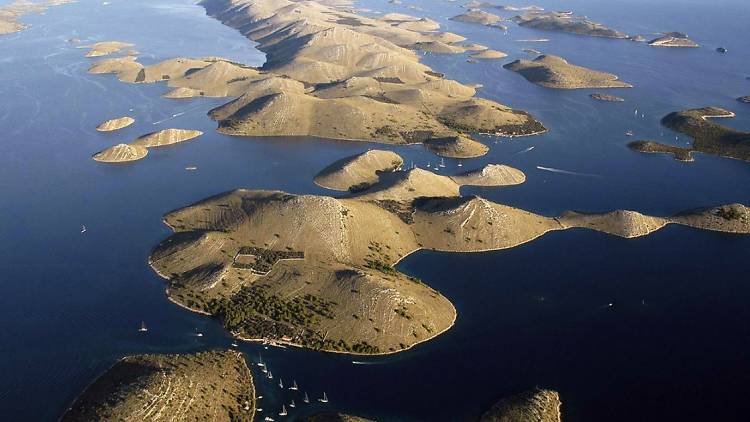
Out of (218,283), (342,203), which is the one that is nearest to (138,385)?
(218,283)

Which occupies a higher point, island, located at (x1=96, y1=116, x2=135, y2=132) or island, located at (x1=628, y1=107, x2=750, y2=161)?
island, located at (x1=628, y1=107, x2=750, y2=161)

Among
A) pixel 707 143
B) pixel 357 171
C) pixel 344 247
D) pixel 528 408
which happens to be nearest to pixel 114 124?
pixel 357 171

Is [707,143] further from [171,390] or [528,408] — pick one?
[171,390]

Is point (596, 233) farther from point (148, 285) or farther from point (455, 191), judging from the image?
point (148, 285)

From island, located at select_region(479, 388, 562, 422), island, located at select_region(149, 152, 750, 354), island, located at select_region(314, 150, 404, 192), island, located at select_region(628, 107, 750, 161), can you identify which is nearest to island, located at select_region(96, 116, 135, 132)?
island, located at select_region(314, 150, 404, 192)

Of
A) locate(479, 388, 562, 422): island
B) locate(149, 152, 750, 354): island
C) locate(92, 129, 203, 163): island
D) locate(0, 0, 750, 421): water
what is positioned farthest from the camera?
locate(92, 129, 203, 163): island

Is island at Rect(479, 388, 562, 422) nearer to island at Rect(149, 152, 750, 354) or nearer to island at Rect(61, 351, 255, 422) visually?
island at Rect(149, 152, 750, 354)
